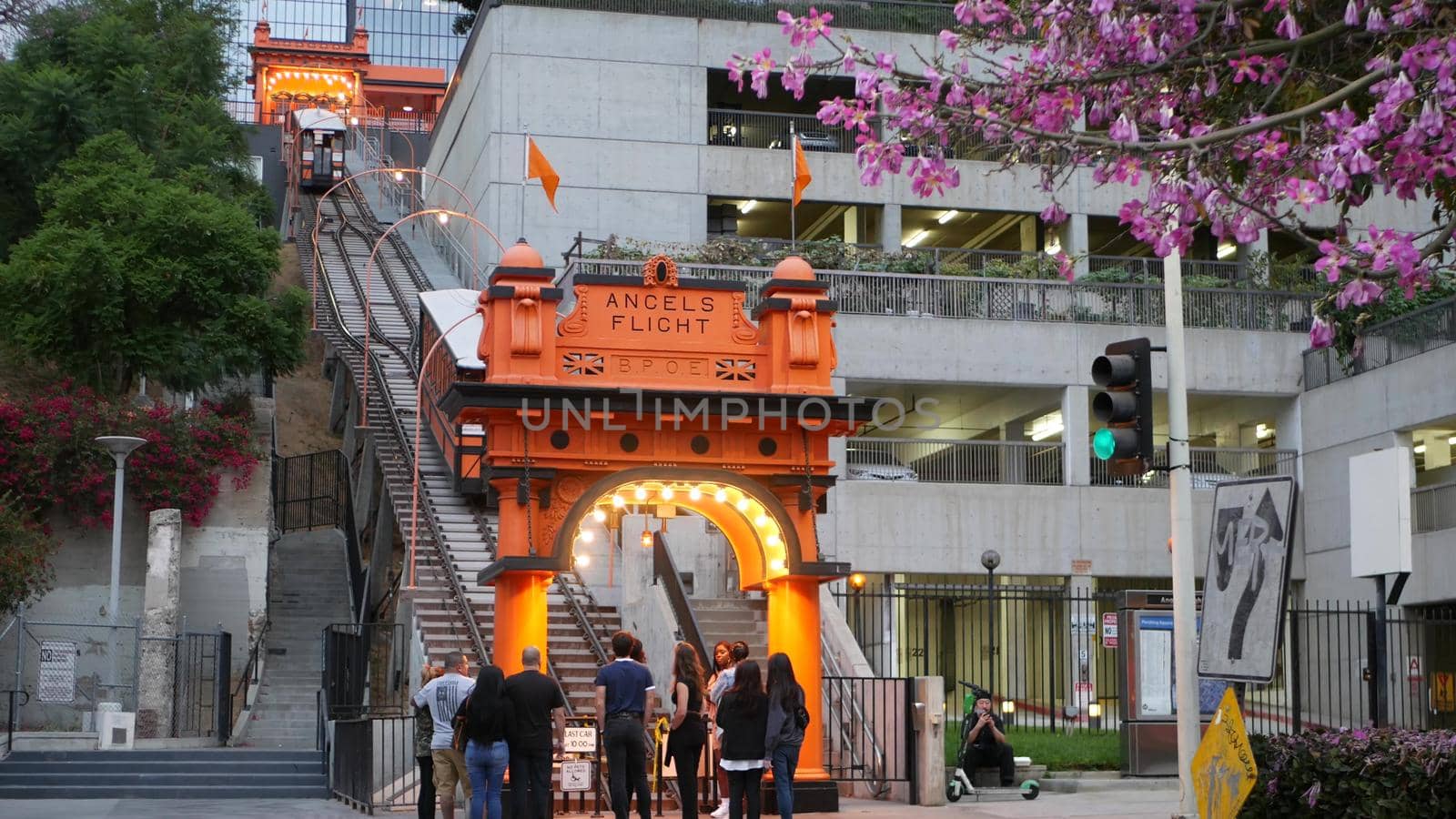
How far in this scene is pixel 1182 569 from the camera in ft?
45.9

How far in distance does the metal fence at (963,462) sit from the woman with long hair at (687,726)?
20288 mm

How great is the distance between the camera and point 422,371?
33562 mm

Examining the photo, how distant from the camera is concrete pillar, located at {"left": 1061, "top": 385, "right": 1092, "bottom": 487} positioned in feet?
122

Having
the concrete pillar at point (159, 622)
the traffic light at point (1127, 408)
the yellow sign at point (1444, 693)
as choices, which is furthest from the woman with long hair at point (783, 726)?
the yellow sign at point (1444, 693)

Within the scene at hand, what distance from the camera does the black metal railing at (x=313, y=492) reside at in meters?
39.3

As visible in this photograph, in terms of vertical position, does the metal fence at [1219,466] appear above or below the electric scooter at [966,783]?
above

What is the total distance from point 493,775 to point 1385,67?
9.30m

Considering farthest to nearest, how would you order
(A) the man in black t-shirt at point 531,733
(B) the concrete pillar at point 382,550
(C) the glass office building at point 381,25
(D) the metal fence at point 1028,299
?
(C) the glass office building at point 381,25, (D) the metal fence at point 1028,299, (B) the concrete pillar at point 382,550, (A) the man in black t-shirt at point 531,733

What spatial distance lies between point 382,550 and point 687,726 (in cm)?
1754

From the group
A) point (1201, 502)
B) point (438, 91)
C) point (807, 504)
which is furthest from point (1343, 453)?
point (438, 91)

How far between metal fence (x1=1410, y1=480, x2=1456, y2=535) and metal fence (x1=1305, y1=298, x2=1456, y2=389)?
2.54 metres

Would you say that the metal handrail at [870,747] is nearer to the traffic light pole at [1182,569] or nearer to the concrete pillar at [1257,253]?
the traffic light pole at [1182,569]

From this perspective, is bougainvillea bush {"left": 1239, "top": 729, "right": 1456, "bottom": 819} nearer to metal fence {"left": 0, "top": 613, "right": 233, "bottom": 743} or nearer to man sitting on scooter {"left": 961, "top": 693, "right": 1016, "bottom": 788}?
man sitting on scooter {"left": 961, "top": 693, "right": 1016, "bottom": 788}

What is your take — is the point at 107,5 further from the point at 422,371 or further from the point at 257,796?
the point at 257,796
